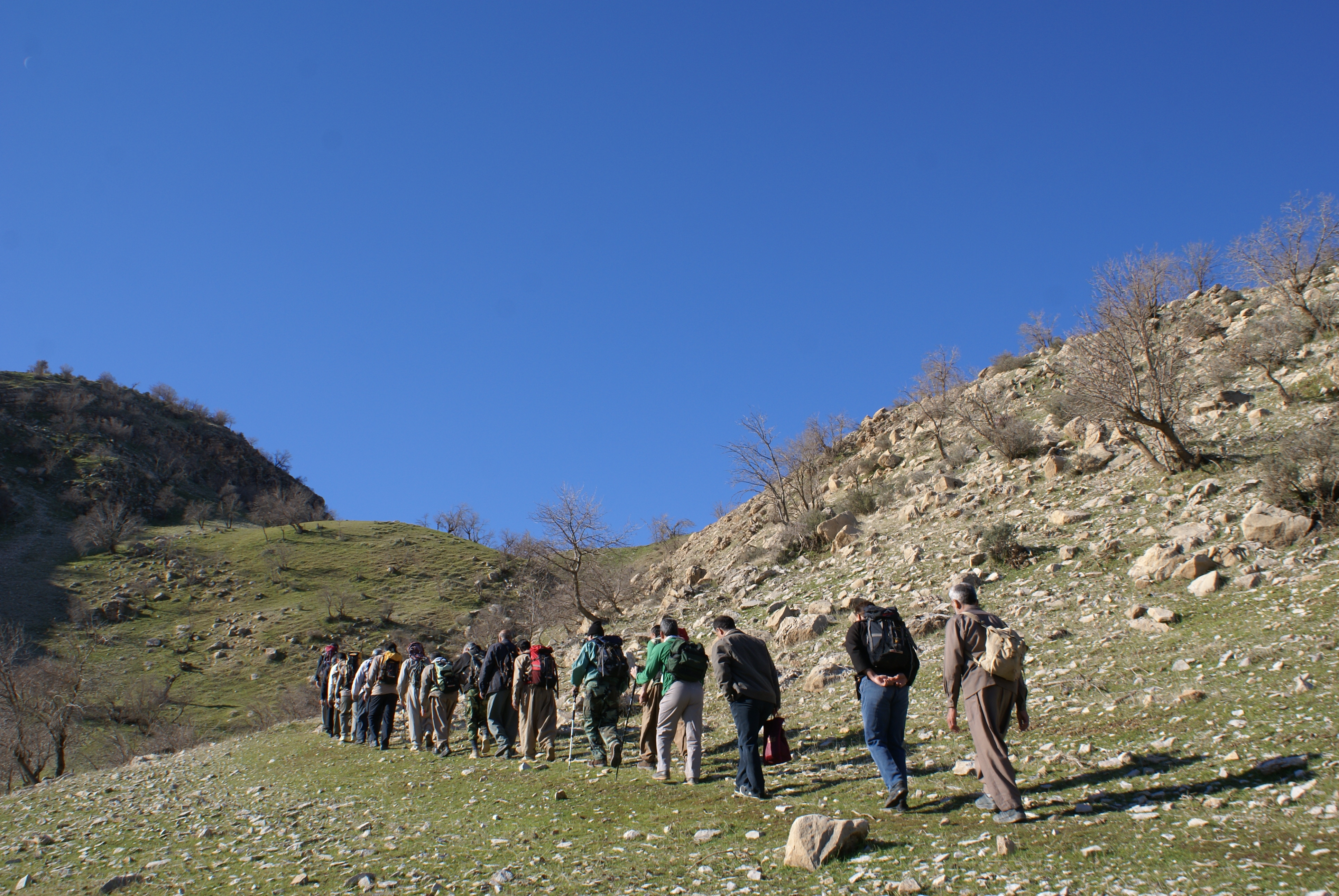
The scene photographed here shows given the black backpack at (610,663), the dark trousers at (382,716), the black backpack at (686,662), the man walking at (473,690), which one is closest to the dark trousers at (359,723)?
the dark trousers at (382,716)

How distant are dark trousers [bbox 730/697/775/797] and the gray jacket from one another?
0.08 m

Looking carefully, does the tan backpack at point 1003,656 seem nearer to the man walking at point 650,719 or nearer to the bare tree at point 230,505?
the man walking at point 650,719

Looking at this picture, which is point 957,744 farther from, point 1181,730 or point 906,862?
point 906,862

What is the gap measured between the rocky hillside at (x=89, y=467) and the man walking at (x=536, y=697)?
207 ft

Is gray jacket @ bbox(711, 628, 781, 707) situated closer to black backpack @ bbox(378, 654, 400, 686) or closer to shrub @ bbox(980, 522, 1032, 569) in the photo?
black backpack @ bbox(378, 654, 400, 686)

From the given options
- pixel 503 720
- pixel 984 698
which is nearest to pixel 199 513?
pixel 503 720

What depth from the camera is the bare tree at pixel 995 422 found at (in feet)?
72.1

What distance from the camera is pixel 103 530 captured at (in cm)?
7219

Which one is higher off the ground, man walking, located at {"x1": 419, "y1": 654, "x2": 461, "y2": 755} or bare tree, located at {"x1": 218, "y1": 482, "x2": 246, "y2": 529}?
bare tree, located at {"x1": 218, "y1": 482, "x2": 246, "y2": 529}

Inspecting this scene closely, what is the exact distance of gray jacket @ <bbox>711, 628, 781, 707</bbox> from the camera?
7.43 m

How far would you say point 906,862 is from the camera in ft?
16.3

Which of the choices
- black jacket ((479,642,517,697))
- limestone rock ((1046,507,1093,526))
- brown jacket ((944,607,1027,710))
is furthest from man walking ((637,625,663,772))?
limestone rock ((1046,507,1093,526))

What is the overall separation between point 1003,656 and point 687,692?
3613 mm

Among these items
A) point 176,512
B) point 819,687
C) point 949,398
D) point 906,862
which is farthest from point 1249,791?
point 176,512
